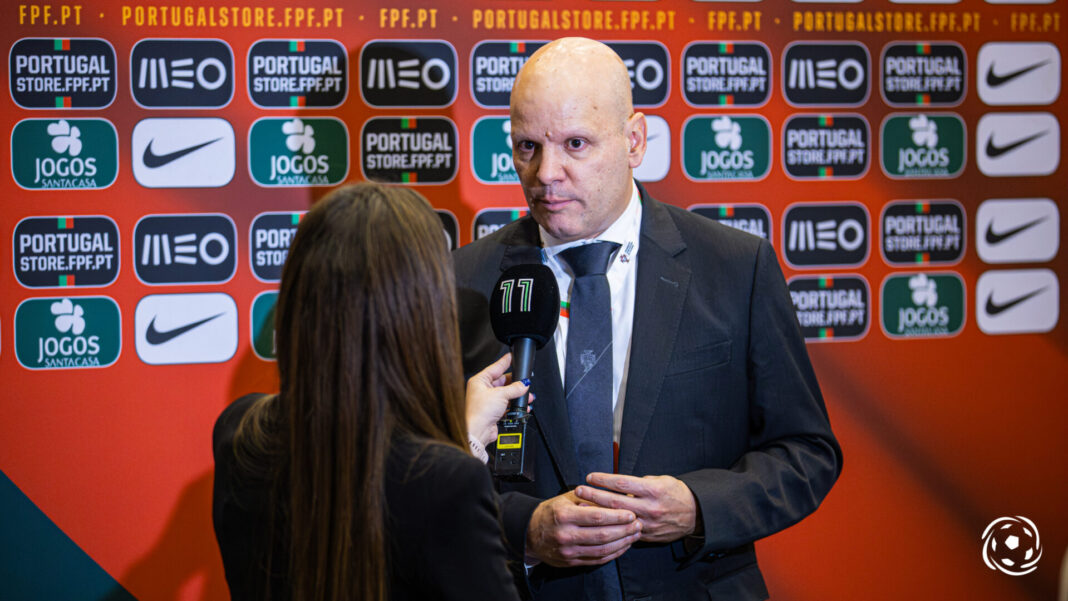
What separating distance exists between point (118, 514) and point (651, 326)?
1.43 meters

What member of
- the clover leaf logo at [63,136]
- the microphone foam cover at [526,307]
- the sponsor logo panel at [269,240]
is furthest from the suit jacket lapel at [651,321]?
the clover leaf logo at [63,136]

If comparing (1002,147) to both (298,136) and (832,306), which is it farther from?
(298,136)

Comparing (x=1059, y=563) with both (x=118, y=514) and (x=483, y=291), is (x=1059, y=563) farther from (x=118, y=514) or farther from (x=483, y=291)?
(x=118, y=514)

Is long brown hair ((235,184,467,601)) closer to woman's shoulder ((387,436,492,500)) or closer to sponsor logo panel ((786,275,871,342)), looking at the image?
woman's shoulder ((387,436,492,500))

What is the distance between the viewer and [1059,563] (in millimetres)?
2715

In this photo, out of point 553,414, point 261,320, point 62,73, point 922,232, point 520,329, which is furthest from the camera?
point 922,232

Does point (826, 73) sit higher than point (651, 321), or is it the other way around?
point (826, 73)

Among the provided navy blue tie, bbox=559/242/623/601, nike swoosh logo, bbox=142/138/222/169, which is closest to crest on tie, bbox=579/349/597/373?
navy blue tie, bbox=559/242/623/601

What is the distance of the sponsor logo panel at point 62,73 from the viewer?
2244mm

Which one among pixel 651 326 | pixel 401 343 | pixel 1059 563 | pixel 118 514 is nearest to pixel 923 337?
pixel 1059 563

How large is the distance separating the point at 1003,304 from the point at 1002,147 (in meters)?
0.42

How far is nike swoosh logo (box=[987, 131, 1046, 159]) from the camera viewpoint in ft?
8.54

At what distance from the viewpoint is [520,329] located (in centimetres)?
150

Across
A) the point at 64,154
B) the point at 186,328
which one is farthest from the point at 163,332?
the point at 64,154
